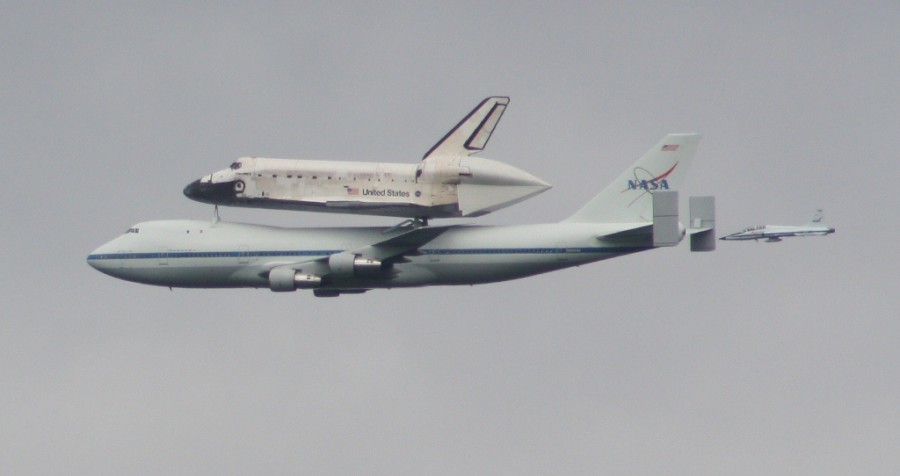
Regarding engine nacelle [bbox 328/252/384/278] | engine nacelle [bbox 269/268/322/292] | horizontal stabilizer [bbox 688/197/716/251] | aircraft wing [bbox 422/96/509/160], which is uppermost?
aircraft wing [bbox 422/96/509/160]

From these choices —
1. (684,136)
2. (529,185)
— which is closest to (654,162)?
(684,136)

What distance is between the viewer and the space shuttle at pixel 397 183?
297ft

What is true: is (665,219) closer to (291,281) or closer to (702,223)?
(702,223)

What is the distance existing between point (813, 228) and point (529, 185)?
19.8m

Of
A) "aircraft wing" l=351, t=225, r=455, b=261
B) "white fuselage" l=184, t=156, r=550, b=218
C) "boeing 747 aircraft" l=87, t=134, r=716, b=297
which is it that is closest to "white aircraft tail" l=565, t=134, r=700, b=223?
"boeing 747 aircraft" l=87, t=134, r=716, b=297

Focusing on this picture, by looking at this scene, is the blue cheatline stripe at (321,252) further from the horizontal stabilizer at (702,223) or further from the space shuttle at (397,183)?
the space shuttle at (397,183)

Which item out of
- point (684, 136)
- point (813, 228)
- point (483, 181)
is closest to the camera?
point (483, 181)

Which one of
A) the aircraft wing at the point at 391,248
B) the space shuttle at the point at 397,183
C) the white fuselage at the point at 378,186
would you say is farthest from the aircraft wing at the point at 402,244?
the white fuselage at the point at 378,186

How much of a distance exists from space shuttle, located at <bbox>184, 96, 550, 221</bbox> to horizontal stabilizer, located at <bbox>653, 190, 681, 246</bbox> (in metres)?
5.16

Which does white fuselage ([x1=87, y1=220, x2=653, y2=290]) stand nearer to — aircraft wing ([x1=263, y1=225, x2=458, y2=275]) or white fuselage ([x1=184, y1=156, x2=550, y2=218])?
aircraft wing ([x1=263, y1=225, x2=458, y2=275])

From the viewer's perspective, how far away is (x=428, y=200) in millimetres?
91062

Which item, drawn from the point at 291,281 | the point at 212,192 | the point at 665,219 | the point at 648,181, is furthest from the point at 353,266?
the point at 648,181

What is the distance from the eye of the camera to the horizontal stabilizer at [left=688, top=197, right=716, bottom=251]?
93750 millimetres

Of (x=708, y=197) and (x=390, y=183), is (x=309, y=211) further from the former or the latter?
(x=708, y=197)
